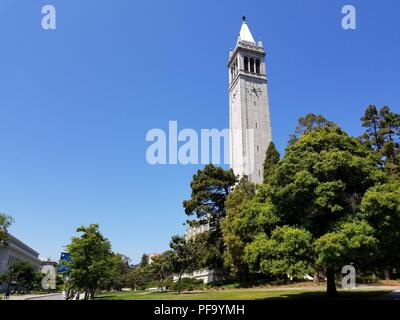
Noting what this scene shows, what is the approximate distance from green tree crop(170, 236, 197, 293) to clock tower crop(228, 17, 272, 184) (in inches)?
880

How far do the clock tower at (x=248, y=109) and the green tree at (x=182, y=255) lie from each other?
22358 mm

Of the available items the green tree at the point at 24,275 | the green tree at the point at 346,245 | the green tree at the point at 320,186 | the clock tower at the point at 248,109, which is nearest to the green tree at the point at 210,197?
the clock tower at the point at 248,109

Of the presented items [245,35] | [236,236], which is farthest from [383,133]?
[245,35]

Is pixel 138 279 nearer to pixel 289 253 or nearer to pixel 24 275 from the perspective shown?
pixel 24 275

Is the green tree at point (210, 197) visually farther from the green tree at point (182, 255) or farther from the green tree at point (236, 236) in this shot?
the green tree at point (236, 236)

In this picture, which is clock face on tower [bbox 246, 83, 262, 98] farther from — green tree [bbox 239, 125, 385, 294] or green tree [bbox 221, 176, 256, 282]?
green tree [bbox 239, 125, 385, 294]

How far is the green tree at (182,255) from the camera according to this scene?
57.8 metres

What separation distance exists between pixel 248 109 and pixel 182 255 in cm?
3754

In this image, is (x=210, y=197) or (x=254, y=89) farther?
(x=254, y=89)

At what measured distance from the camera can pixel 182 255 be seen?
58219 mm

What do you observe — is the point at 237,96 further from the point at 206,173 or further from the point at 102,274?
the point at 102,274

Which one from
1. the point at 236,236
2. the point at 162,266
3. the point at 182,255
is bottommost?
the point at 162,266

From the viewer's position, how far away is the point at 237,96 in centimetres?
8312
